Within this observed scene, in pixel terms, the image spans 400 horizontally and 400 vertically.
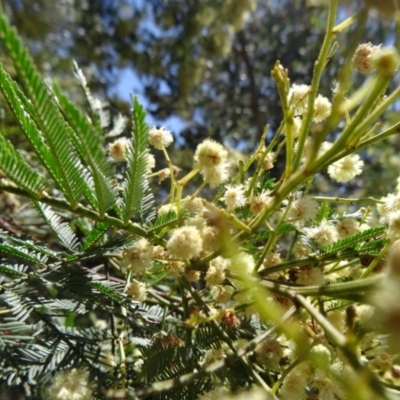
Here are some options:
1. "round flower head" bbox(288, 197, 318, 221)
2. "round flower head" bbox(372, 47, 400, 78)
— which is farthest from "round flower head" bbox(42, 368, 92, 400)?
"round flower head" bbox(372, 47, 400, 78)

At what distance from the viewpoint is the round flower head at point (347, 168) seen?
2.95 feet

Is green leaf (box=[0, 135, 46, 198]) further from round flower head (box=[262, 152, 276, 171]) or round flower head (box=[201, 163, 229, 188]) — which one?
round flower head (box=[262, 152, 276, 171])

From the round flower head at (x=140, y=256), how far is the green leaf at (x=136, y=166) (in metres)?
0.07

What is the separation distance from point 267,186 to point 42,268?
1.30 ft

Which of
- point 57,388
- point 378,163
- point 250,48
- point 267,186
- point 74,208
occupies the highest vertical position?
point 250,48

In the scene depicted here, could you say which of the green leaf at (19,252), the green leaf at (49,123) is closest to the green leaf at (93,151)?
the green leaf at (49,123)

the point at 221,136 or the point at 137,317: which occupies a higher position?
the point at 221,136

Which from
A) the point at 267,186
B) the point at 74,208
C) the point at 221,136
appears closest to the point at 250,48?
the point at 221,136

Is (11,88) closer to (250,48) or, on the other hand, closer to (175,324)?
(175,324)

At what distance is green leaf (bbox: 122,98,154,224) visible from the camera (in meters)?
0.51

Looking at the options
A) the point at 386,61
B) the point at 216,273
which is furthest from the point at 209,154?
the point at 386,61

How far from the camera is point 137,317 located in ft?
2.88

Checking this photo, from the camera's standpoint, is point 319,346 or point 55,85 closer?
point 55,85

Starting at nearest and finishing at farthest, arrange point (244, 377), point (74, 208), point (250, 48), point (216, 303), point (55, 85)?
point (55, 85) → point (74, 208) → point (244, 377) → point (216, 303) → point (250, 48)
